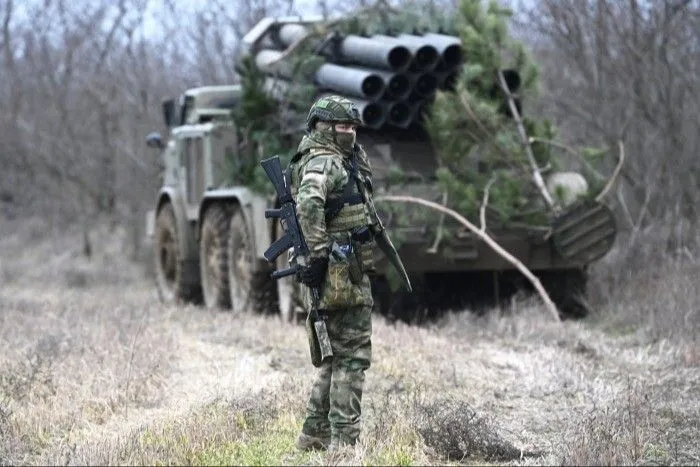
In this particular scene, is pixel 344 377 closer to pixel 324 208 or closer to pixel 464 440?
pixel 464 440

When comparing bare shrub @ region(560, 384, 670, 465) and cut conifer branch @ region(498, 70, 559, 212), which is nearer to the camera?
bare shrub @ region(560, 384, 670, 465)

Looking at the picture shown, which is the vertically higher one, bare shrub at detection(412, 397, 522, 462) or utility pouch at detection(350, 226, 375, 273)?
utility pouch at detection(350, 226, 375, 273)

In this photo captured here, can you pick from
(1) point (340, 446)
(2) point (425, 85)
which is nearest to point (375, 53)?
(2) point (425, 85)

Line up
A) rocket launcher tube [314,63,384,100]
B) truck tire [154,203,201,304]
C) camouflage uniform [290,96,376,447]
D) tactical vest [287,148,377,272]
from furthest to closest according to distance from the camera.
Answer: truck tire [154,203,201,304], rocket launcher tube [314,63,384,100], tactical vest [287,148,377,272], camouflage uniform [290,96,376,447]

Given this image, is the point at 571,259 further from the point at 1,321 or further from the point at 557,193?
the point at 1,321

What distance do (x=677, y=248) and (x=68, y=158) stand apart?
41.1ft

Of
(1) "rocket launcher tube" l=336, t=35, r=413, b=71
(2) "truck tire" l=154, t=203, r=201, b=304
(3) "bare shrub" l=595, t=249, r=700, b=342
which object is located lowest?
(2) "truck tire" l=154, t=203, r=201, b=304

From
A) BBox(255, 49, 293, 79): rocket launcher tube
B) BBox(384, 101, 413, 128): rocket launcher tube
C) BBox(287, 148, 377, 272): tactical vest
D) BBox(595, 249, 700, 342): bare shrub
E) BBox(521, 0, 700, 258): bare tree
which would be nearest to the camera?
BBox(287, 148, 377, 272): tactical vest

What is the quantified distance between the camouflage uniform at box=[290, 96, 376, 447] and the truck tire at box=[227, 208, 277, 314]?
18.2 feet

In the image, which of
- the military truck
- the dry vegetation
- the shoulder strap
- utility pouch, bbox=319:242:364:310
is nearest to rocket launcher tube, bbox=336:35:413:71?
the military truck

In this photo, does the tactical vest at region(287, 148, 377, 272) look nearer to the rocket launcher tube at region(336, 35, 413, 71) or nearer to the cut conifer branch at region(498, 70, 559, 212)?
the rocket launcher tube at region(336, 35, 413, 71)

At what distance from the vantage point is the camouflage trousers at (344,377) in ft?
18.1

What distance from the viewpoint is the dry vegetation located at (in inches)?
217

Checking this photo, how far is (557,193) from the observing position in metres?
10.4
